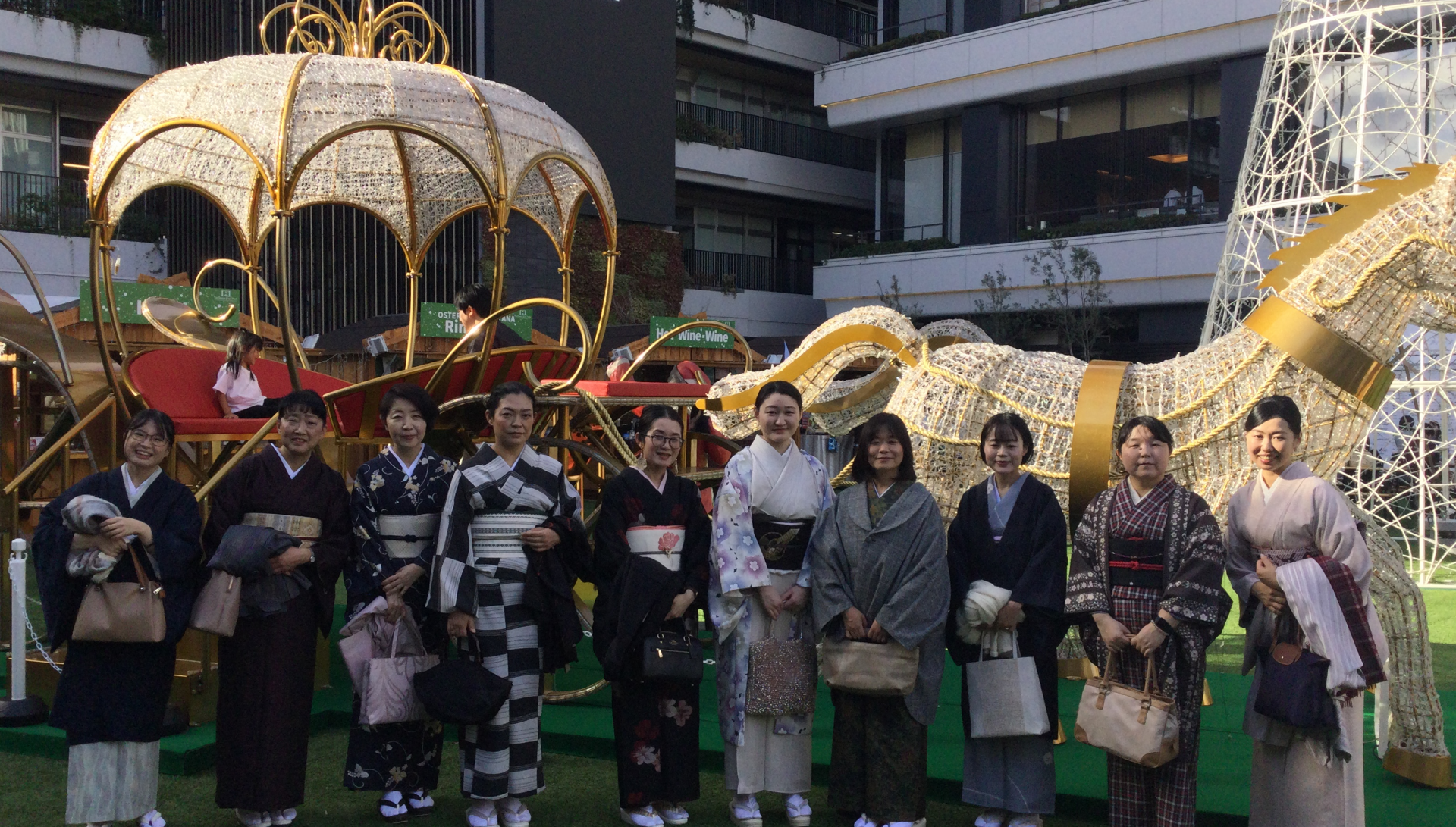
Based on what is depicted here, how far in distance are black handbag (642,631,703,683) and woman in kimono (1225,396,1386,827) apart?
63.0 inches

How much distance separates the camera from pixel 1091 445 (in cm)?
423

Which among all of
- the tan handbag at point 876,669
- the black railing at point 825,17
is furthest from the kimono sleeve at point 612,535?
the black railing at point 825,17

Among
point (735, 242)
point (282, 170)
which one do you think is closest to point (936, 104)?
point (735, 242)

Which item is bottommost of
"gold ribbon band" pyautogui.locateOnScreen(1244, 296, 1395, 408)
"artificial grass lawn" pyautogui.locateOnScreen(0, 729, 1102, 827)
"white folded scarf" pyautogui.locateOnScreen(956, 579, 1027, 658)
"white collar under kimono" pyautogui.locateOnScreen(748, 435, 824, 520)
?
"artificial grass lawn" pyautogui.locateOnScreen(0, 729, 1102, 827)

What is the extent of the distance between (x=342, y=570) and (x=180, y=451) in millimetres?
1835

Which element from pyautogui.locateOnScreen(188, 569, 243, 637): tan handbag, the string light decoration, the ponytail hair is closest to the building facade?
the string light decoration

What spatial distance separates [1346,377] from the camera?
4.03 metres

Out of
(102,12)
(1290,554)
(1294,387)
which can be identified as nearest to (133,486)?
(1290,554)

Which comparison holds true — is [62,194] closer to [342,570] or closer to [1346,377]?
[342,570]

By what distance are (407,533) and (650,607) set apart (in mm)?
801

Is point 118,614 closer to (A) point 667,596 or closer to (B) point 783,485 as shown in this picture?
(A) point 667,596

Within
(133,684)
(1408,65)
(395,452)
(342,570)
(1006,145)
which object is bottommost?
(133,684)

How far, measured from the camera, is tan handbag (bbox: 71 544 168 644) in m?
3.47

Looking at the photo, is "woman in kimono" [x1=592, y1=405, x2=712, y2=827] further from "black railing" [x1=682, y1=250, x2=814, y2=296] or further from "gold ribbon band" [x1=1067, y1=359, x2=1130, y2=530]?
"black railing" [x1=682, y1=250, x2=814, y2=296]
